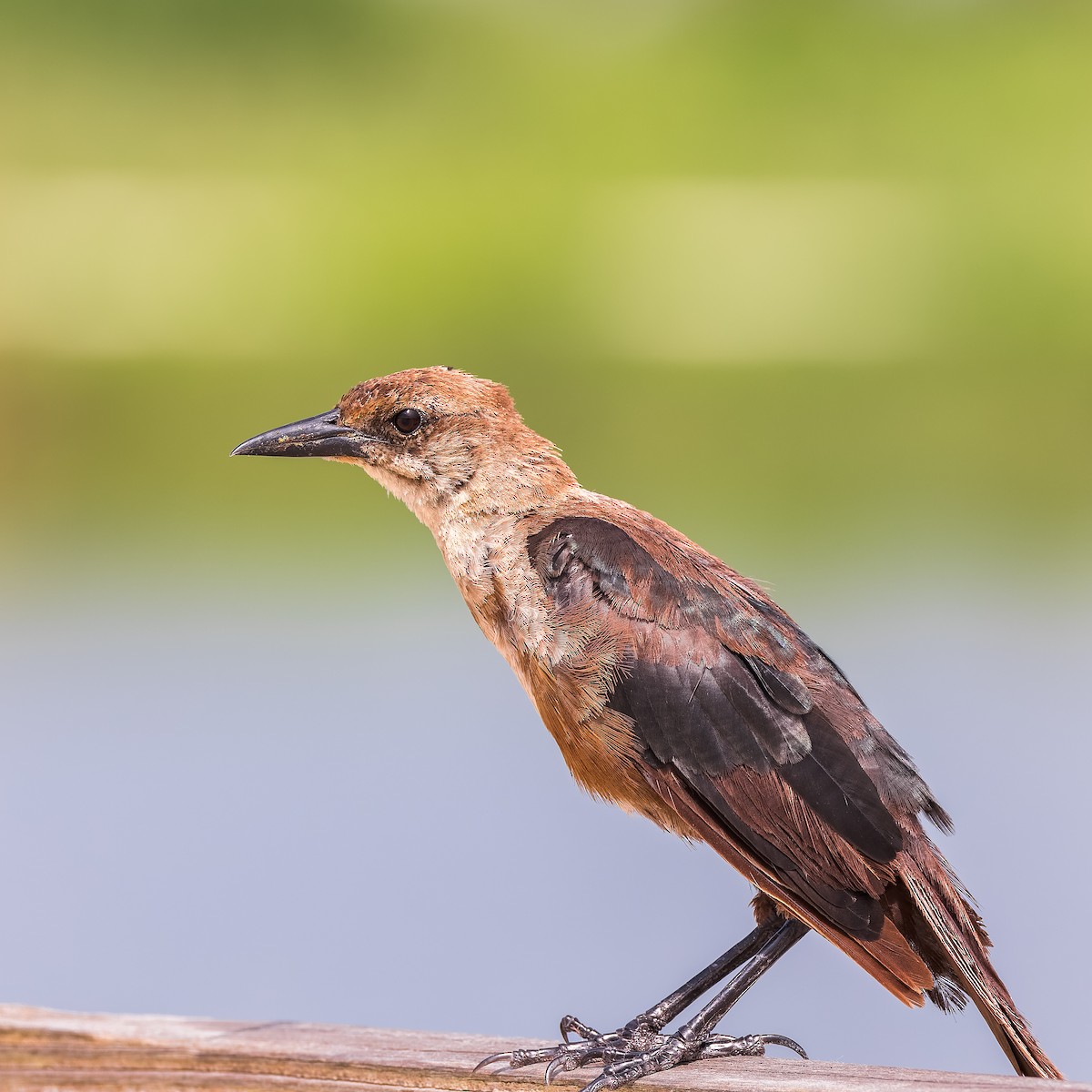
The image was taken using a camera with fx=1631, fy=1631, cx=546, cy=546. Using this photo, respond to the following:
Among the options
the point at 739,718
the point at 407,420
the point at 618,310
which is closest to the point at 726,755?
the point at 739,718

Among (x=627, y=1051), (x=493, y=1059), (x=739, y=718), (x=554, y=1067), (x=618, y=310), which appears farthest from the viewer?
(x=618, y=310)

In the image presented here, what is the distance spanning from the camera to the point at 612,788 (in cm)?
255

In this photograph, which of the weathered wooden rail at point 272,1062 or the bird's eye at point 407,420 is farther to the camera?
the bird's eye at point 407,420

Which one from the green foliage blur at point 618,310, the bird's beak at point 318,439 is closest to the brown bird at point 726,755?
the bird's beak at point 318,439

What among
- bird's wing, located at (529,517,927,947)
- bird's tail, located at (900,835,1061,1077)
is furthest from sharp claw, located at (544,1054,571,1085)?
bird's tail, located at (900,835,1061,1077)

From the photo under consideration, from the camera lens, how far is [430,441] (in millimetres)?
2980

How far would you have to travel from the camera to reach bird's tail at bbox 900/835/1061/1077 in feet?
7.63

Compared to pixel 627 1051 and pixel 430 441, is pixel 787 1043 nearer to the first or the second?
pixel 627 1051

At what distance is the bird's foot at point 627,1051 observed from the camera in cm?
212

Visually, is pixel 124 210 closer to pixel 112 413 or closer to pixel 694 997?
pixel 112 413

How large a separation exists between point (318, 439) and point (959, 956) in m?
1.40

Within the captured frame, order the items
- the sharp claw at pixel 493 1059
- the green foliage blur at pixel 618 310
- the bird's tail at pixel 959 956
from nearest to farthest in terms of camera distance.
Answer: the sharp claw at pixel 493 1059 → the bird's tail at pixel 959 956 → the green foliage blur at pixel 618 310

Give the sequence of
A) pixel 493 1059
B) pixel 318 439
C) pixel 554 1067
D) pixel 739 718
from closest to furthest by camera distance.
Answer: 1. pixel 493 1059
2. pixel 554 1067
3. pixel 739 718
4. pixel 318 439

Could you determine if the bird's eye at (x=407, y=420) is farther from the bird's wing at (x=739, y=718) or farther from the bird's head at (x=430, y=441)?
the bird's wing at (x=739, y=718)
